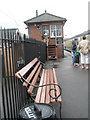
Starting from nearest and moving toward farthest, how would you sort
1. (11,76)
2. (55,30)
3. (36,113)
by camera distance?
1. (36,113)
2. (11,76)
3. (55,30)

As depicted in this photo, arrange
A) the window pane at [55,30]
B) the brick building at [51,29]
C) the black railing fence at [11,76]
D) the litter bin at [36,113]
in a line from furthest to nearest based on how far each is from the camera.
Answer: the window pane at [55,30]
the brick building at [51,29]
the black railing fence at [11,76]
the litter bin at [36,113]

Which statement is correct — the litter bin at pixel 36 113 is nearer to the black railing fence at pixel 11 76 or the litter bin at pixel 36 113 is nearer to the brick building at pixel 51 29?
the black railing fence at pixel 11 76

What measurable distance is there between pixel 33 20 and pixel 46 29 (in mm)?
1716

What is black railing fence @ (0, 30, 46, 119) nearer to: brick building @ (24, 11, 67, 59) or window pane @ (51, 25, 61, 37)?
brick building @ (24, 11, 67, 59)

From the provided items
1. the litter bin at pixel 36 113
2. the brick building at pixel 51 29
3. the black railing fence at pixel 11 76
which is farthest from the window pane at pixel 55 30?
the litter bin at pixel 36 113

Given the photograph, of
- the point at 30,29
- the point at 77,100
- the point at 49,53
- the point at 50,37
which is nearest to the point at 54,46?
the point at 49,53

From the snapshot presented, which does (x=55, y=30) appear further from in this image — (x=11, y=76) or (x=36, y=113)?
(x=36, y=113)

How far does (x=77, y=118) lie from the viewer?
276cm

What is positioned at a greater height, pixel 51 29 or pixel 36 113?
pixel 51 29

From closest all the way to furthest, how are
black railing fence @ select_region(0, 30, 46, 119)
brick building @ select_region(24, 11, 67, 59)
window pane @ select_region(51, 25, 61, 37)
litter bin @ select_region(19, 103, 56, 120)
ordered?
litter bin @ select_region(19, 103, 56, 120) < black railing fence @ select_region(0, 30, 46, 119) < brick building @ select_region(24, 11, 67, 59) < window pane @ select_region(51, 25, 61, 37)

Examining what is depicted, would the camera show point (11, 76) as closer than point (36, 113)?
No

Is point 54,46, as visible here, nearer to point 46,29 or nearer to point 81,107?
point 46,29

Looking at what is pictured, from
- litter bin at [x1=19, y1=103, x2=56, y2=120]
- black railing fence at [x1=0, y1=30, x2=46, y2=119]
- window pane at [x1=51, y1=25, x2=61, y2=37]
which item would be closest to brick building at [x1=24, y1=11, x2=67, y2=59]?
window pane at [x1=51, y1=25, x2=61, y2=37]

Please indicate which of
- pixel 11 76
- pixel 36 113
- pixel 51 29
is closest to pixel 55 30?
pixel 51 29
